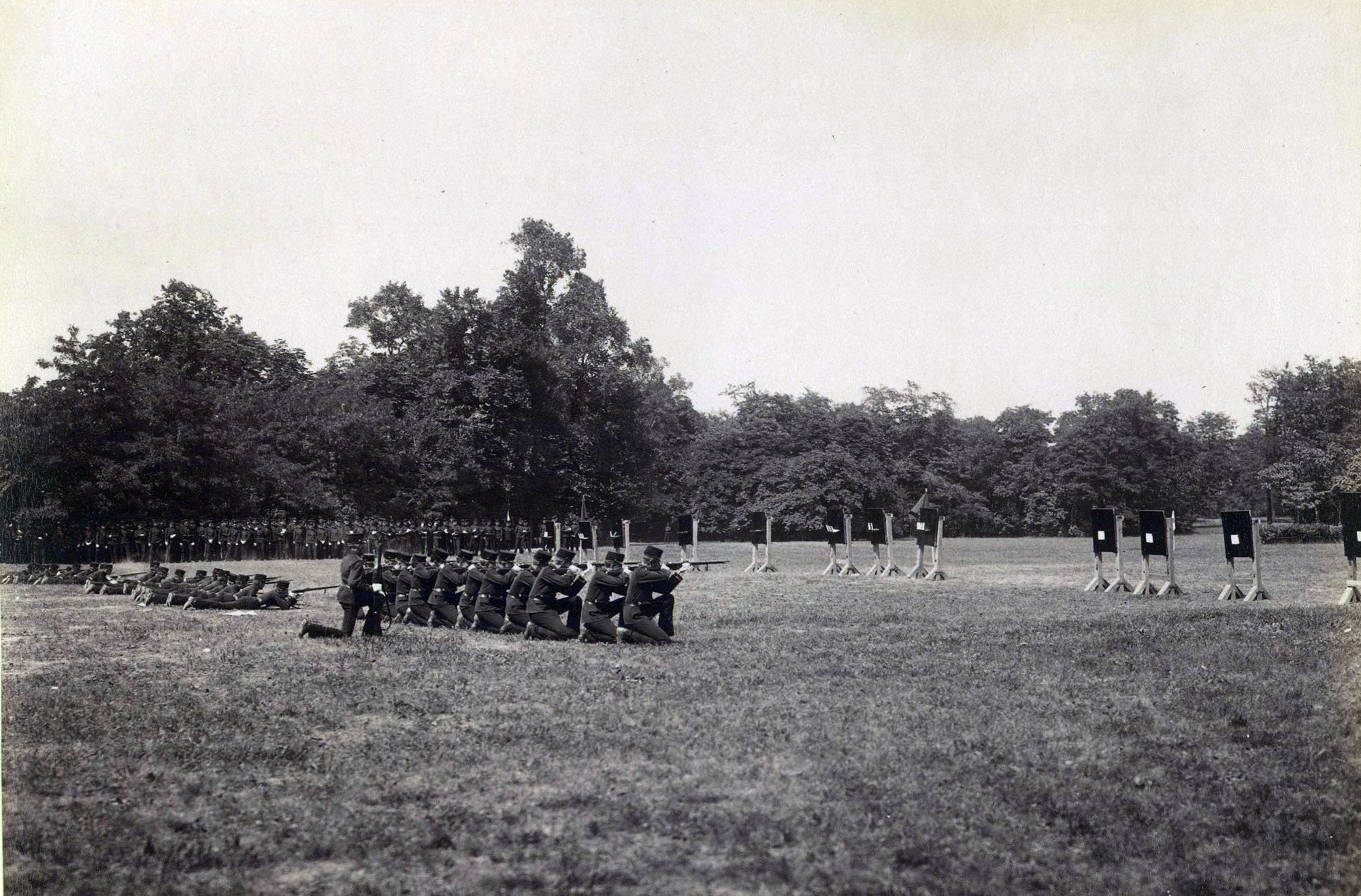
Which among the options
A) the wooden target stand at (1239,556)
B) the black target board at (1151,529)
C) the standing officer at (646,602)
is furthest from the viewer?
the black target board at (1151,529)

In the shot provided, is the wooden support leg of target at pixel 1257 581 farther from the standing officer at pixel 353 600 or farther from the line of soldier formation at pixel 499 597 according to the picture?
the standing officer at pixel 353 600

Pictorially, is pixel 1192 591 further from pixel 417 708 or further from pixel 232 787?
pixel 232 787

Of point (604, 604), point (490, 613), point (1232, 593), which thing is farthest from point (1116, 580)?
point (490, 613)

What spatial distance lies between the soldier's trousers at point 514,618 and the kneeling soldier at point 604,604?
4.52 feet

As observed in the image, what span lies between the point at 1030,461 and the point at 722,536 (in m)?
27.1

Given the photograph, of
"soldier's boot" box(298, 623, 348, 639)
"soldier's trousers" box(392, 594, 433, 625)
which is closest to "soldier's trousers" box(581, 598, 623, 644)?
"soldier's boot" box(298, 623, 348, 639)

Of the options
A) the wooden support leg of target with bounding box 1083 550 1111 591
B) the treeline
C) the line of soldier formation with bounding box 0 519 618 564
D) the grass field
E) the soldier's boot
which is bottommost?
the grass field

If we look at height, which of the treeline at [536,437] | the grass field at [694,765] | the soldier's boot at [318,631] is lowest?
the grass field at [694,765]

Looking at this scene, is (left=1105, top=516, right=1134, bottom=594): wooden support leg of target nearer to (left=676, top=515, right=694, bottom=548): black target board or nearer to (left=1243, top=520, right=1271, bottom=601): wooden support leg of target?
(left=1243, top=520, right=1271, bottom=601): wooden support leg of target

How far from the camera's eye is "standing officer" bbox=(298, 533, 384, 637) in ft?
45.5

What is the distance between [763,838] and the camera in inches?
222

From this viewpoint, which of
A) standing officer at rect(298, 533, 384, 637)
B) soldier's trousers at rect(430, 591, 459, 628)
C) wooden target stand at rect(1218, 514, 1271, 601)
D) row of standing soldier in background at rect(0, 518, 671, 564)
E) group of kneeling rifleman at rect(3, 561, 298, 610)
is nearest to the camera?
standing officer at rect(298, 533, 384, 637)

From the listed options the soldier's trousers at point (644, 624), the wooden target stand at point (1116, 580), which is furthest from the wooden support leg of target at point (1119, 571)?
the soldier's trousers at point (644, 624)

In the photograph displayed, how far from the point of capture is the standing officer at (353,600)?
13875 mm
